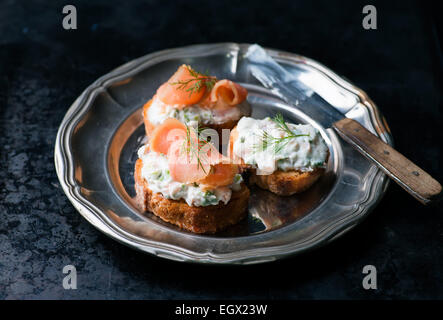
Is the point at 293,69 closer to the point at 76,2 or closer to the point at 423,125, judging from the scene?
the point at 423,125

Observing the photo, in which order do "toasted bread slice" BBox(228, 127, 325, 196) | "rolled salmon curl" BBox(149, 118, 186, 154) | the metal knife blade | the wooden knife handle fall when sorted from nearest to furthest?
the wooden knife handle < "rolled salmon curl" BBox(149, 118, 186, 154) < "toasted bread slice" BBox(228, 127, 325, 196) < the metal knife blade

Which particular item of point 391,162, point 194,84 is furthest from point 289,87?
point 391,162

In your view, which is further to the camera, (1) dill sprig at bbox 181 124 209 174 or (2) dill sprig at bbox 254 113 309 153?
(2) dill sprig at bbox 254 113 309 153

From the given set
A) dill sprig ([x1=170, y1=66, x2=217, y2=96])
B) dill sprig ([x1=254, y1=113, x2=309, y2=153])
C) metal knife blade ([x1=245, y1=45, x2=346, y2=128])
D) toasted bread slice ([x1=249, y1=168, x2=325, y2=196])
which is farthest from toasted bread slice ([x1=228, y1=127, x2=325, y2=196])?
metal knife blade ([x1=245, y1=45, x2=346, y2=128])

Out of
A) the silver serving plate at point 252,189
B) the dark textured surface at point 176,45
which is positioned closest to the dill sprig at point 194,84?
the silver serving plate at point 252,189

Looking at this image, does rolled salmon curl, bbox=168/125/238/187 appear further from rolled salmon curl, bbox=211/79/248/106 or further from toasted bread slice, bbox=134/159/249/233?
rolled salmon curl, bbox=211/79/248/106

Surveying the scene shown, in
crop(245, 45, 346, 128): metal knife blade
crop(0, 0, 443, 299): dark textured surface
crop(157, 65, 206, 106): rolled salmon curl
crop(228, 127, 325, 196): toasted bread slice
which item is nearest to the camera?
crop(0, 0, 443, 299): dark textured surface
